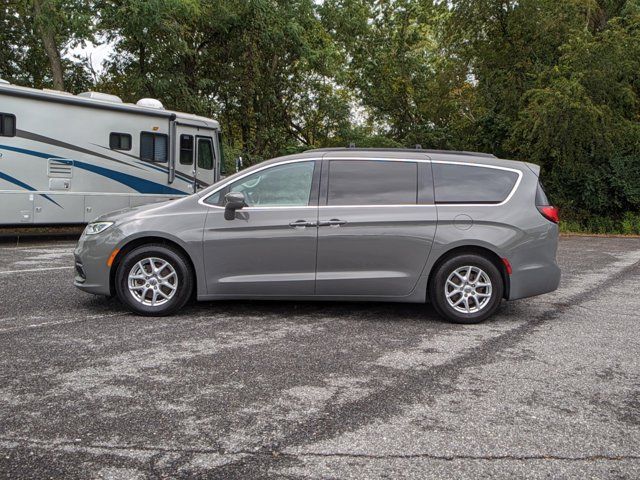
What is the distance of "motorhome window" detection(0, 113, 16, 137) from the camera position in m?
12.2

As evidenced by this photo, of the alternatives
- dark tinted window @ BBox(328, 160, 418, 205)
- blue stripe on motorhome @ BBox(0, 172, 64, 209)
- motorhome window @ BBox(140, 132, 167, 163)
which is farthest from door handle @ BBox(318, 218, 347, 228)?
motorhome window @ BBox(140, 132, 167, 163)

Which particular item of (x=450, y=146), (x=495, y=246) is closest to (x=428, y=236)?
(x=495, y=246)

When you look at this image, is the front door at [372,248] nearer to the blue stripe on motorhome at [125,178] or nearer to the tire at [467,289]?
the tire at [467,289]

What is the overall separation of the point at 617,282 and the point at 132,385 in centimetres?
776

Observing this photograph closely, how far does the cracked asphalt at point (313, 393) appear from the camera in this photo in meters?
3.18

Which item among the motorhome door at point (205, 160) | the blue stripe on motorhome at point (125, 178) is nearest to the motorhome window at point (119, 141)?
the blue stripe on motorhome at point (125, 178)

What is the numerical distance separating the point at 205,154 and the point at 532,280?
10.7 metres

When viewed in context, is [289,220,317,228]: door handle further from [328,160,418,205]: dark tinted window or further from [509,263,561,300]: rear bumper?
[509,263,561,300]: rear bumper

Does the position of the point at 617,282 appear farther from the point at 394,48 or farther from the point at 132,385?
the point at 394,48

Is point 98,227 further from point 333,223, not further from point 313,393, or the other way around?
point 313,393

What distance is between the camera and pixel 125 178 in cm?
1407

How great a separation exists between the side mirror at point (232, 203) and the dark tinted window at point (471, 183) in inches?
78.5

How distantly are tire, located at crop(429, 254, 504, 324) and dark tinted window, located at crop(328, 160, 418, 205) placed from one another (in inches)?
31.5

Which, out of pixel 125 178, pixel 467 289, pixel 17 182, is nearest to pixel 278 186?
pixel 467 289
